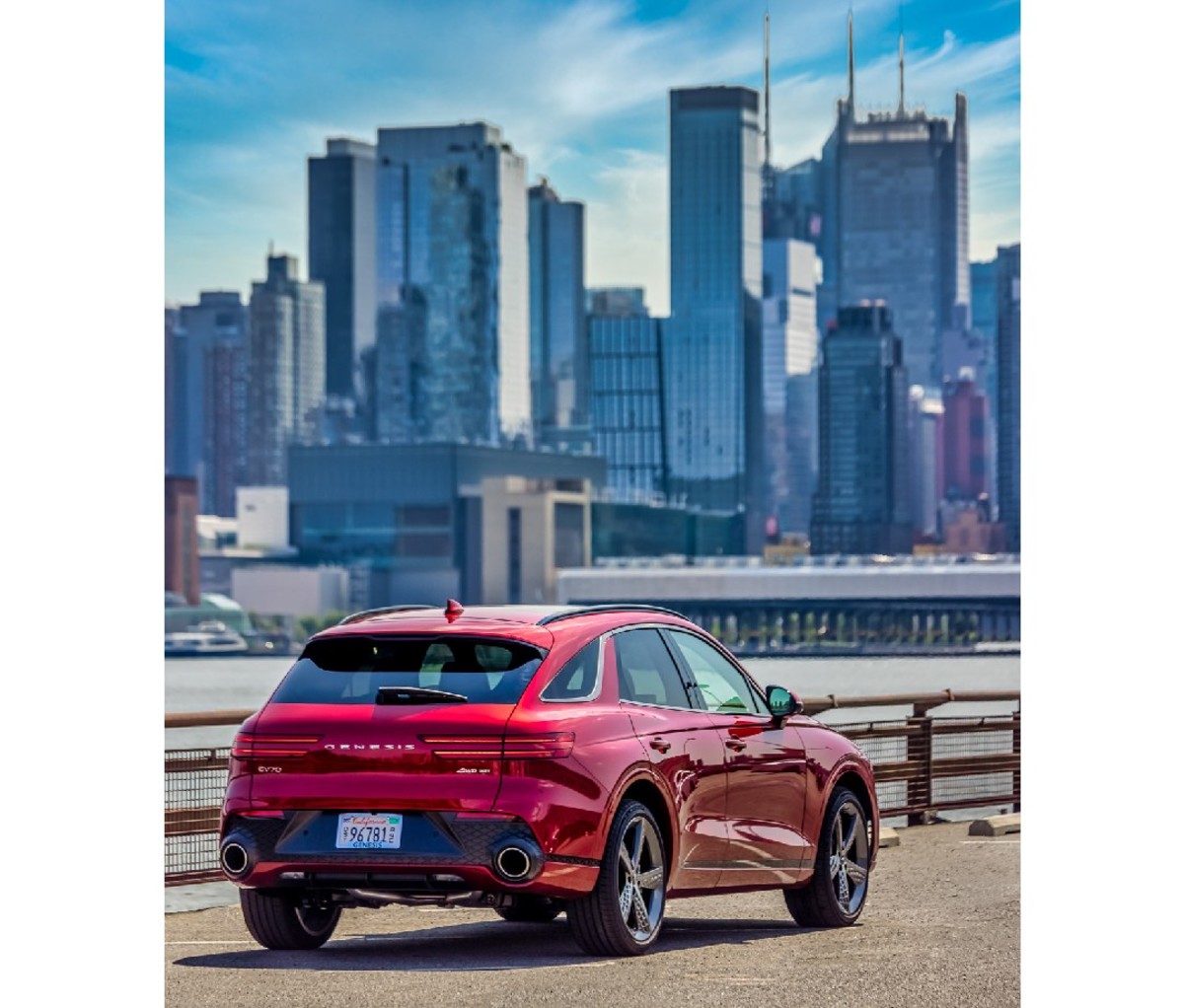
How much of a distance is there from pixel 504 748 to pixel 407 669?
59 centimetres

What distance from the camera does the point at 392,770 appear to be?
28.1ft

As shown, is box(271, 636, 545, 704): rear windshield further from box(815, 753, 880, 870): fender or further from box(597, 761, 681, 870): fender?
box(815, 753, 880, 870): fender

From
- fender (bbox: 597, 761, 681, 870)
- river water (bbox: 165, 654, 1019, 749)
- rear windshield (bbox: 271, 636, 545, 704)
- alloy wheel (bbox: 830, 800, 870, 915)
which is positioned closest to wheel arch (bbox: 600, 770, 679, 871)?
fender (bbox: 597, 761, 681, 870)

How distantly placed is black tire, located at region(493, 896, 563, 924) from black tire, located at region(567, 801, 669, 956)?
165 millimetres

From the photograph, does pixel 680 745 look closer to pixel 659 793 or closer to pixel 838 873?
pixel 659 793

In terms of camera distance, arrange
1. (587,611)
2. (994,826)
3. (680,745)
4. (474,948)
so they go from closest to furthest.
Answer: (680,745)
(587,611)
(474,948)
(994,826)

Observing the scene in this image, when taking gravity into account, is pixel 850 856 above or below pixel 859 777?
below

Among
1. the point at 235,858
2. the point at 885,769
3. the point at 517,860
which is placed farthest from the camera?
the point at 885,769

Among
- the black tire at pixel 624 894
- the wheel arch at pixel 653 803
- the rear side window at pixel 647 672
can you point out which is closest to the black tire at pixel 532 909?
the black tire at pixel 624 894

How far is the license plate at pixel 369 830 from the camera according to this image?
856 centimetres

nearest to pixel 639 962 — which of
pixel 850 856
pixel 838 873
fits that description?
pixel 838 873
